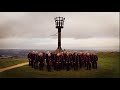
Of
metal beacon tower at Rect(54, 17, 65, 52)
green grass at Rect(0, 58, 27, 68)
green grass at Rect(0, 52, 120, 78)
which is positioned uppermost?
metal beacon tower at Rect(54, 17, 65, 52)

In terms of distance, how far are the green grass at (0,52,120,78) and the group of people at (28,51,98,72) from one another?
0.19 m

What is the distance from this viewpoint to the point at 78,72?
14.3 metres

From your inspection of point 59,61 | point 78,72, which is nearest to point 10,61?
point 59,61

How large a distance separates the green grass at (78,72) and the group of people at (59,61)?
0.63 ft

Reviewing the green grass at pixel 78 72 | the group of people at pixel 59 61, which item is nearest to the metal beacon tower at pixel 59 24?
the group of people at pixel 59 61

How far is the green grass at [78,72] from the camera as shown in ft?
45.5

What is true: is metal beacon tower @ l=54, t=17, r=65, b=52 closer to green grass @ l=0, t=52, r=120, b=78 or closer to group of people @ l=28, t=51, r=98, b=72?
group of people @ l=28, t=51, r=98, b=72

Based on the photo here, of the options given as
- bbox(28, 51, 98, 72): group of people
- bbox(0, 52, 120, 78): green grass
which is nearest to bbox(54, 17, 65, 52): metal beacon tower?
bbox(28, 51, 98, 72): group of people

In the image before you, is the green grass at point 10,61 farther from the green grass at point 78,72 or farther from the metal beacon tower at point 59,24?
the metal beacon tower at point 59,24

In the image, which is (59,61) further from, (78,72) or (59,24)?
(59,24)

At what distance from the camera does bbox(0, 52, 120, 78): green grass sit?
13.9 metres
